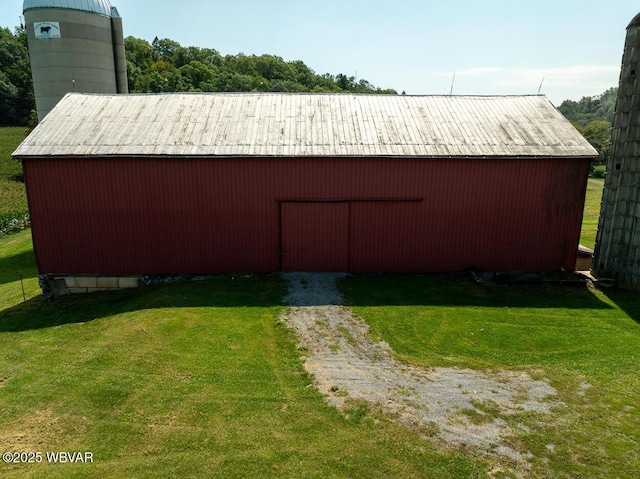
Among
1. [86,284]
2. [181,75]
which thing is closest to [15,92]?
[181,75]

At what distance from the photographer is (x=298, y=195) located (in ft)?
56.2

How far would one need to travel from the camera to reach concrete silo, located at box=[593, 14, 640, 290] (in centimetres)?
1606

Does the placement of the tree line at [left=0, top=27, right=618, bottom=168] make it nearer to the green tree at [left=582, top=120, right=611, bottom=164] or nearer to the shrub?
the green tree at [left=582, top=120, right=611, bottom=164]

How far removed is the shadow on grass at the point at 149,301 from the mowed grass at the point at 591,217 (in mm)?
19742

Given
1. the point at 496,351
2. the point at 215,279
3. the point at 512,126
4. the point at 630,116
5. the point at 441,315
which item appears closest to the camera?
the point at 496,351

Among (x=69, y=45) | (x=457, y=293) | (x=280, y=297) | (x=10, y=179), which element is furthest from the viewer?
(x=10, y=179)

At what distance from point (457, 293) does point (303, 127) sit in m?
9.12

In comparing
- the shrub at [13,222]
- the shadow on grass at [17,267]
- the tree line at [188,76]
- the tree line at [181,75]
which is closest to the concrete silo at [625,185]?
the shadow on grass at [17,267]

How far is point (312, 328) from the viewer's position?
1320 cm

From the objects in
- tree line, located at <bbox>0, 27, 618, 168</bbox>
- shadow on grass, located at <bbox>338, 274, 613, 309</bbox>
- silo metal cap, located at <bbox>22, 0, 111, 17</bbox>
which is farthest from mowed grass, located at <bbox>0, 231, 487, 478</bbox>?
tree line, located at <bbox>0, 27, 618, 168</bbox>

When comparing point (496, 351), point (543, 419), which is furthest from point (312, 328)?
point (543, 419)

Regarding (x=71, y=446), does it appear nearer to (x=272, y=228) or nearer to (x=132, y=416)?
(x=132, y=416)

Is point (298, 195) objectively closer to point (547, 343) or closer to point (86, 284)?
point (86, 284)

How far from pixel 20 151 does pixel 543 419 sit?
62.1ft
